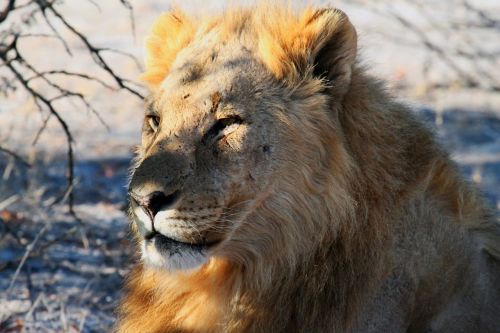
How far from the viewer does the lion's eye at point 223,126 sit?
11.2 feet

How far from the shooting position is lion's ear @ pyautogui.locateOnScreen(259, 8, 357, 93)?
3.58 metres

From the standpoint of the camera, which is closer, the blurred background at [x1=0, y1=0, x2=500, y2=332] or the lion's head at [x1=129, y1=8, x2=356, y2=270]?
the lion's head at [x1=129, y1=8, x2=356, y2=270]

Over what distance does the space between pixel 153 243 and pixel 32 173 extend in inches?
162

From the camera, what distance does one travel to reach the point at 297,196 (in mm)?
3508

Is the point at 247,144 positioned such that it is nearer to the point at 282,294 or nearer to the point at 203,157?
the point at 203,157

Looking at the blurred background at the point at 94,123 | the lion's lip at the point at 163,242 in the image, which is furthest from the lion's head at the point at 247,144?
the blurred background at the point at 94,123

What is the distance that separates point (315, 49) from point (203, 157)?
637 millimetres

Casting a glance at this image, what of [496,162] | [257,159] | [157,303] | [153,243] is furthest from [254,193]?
[496,162]

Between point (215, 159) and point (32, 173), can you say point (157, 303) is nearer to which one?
point (215, 159)

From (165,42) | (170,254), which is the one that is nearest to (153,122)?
(165,42)

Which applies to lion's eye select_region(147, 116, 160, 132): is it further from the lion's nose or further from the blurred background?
the blurred background

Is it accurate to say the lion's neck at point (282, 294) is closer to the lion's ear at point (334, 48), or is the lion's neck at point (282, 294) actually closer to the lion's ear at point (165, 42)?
the lion's ear at point (334, 48)

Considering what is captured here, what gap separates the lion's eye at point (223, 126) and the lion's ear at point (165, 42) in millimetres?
593

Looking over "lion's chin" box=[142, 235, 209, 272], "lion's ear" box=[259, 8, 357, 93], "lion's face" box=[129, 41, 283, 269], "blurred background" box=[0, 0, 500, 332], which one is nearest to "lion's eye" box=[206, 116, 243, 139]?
"lion's face" box=[129, 41, 283, 269]
